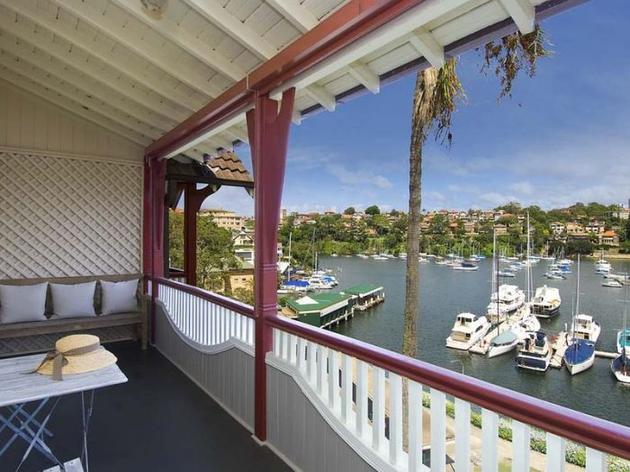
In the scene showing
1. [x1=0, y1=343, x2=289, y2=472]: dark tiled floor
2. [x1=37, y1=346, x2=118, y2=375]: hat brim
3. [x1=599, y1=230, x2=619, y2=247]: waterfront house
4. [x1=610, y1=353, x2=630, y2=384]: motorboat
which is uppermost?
[x1=599, y1=230, x2=619, y2=247]: waterfront house

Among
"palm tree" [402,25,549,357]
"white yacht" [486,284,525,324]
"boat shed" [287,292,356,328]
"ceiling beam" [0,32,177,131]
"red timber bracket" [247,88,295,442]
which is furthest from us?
"white yacht" [486,284,525,324]

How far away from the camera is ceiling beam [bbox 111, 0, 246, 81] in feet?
8.75

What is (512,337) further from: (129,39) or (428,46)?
(129,39)

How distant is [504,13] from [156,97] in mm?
3438

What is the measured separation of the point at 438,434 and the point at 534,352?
12242 mm

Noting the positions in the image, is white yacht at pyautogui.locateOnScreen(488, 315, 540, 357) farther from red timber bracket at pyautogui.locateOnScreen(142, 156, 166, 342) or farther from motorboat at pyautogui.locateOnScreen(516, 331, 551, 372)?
red timber bracket at pyautogui.locateOnScreen(142, 156, 166, 342)

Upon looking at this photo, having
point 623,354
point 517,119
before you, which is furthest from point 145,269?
point 517,119

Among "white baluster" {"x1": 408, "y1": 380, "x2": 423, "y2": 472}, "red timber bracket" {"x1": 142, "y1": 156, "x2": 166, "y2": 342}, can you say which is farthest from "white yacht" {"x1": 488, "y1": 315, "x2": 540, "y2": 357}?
"white baluster" {"x1": 408, "y1": 380, "x2": 423, "y2": 472}

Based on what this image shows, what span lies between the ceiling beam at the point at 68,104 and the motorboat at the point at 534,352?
38.0ft

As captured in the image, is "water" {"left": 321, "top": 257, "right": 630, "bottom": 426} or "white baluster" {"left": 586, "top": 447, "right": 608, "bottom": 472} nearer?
"white baluster" {"left": 586, "top": 447, "right": 608, "bottom": 472}

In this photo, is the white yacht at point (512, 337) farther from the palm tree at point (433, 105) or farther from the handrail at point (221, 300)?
the handrail at point (221, 300)

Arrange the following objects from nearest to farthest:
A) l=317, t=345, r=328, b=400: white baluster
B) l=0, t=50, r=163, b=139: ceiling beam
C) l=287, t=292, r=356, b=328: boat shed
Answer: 1. l=317, t=345, r=328, b=400: white baluster
2. l=0, t=50, r=163, b=139: ceiling beam
3. l=287, t=292, r=356, b=328: boat shed

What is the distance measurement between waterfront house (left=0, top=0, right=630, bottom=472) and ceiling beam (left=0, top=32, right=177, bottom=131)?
0.02 meters

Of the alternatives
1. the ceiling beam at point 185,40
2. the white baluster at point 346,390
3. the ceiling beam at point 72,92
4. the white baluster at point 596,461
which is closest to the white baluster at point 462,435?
the white baluster at point 596,461
